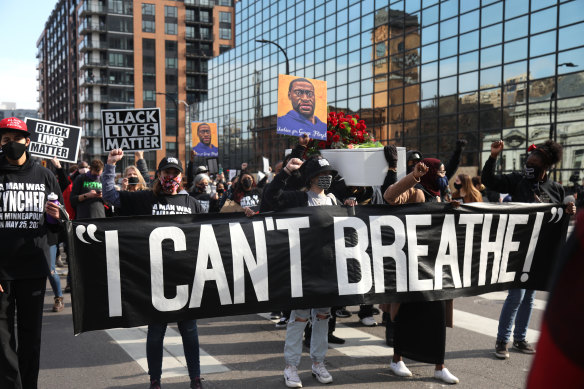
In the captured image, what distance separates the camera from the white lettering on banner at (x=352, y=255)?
4.52 metres

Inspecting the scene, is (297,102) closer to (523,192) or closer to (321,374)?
(523,192)

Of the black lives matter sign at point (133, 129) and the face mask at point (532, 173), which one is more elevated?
the black lives matter sign at point (133, 129)

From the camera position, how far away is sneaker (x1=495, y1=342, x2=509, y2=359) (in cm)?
515

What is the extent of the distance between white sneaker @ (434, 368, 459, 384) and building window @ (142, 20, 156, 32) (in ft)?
283

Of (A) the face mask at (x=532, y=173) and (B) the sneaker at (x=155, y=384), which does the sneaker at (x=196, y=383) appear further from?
(A) the face mask at (x=532, y=173)

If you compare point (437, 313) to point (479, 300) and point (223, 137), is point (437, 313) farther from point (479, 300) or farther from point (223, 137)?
point (223, 137)

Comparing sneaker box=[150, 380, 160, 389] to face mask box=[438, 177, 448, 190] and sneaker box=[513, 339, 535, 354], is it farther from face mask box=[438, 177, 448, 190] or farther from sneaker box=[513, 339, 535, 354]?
sneaker box=[513, 339, 535, 354]

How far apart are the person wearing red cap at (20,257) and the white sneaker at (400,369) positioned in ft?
Answer: 9.71

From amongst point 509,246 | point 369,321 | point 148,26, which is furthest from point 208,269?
point 148,26

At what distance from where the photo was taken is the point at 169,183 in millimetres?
4488

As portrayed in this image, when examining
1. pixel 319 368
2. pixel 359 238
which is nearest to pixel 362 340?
pixel 319 368

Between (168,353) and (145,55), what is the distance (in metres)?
84.1

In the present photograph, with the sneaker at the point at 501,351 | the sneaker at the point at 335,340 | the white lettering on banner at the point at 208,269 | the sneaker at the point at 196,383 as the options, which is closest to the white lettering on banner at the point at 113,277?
the white lettering on banner at the point at 208,269

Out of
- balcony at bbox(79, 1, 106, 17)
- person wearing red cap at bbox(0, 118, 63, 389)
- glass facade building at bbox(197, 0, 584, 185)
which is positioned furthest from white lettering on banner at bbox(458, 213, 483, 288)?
balcony at bbox(79, 1, 106, 17)
